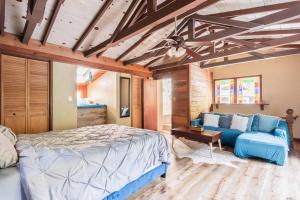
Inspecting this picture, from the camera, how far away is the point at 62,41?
3.78m

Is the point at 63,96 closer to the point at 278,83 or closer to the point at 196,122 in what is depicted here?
the point at 196,122

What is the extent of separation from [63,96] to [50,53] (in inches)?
40.9

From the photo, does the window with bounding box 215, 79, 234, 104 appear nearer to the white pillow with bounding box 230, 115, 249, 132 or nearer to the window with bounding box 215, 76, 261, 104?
the window with bounding box 215, 76, 261, 104

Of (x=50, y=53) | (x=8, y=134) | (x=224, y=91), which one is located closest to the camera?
(x=8, y=134)

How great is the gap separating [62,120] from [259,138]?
466cm

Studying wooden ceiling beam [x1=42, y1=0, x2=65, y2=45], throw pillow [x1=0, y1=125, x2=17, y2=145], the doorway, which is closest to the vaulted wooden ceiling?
wooden ceiling beam [x1=42, y1=0, x2=65, y2=45]

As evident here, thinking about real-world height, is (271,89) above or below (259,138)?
above

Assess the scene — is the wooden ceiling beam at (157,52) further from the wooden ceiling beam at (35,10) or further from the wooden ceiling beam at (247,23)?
the wooden ceiling beam at (35,10)

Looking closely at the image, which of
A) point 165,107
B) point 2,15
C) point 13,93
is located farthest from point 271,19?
point 165,107

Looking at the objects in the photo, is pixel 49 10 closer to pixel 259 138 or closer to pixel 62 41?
pixel 62 41

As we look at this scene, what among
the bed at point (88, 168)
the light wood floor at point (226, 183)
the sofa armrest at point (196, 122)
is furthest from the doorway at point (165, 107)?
the bed at point (88, 168)

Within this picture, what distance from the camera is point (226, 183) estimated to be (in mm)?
2607

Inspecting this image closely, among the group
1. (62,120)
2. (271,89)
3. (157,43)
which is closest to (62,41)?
(62,120)

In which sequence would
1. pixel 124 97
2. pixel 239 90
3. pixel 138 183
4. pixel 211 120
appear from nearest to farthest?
pixel 138 183 < pixel 211 120 < pixel 124 97 < pixel 239 90
